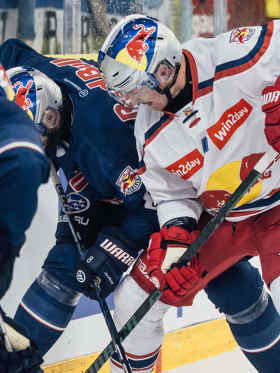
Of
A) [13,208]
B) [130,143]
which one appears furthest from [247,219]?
[13,208]

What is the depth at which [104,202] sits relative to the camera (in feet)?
6.97

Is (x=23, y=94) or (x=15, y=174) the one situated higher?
(x=15, y=174)

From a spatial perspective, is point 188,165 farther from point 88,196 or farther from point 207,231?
point 88,196

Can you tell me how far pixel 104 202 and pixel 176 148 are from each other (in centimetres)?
48

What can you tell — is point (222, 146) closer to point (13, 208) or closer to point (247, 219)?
point (247, 219)

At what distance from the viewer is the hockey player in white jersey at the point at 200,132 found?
1637 mm

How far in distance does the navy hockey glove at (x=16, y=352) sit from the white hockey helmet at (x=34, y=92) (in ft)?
2.48

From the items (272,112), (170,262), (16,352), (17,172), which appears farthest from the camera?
(170,262)

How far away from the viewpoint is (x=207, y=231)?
1.75 meters

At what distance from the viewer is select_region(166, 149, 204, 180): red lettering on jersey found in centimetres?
174

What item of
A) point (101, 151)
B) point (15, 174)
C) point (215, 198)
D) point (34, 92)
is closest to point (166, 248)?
point (215, 198)

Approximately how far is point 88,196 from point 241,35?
750 mm

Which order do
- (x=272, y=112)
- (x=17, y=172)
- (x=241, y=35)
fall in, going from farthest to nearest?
(x=241, y=35) < (x=272, y=112) < (x=17, y=172)

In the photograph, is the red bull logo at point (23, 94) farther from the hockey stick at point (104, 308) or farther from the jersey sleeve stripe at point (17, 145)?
the jersey sleeve stripe at point (17, 145)
